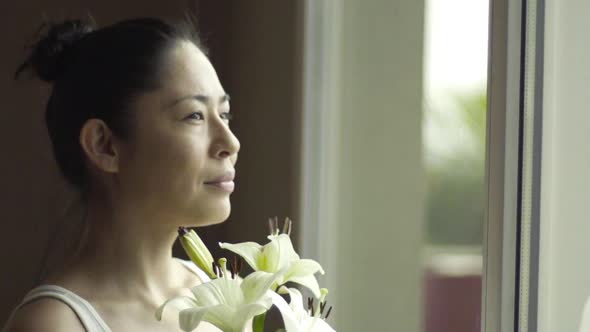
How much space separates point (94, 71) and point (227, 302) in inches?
23.4

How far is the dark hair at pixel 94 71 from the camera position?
4.42 feet

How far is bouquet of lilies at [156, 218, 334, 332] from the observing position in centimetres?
91

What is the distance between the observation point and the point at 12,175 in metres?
2.89

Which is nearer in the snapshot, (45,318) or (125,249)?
(45,318)

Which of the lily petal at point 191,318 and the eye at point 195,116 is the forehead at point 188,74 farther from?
the lily petal at point 191,318

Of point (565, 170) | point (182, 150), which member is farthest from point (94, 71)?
point (565, 170)

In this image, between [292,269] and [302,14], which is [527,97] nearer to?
[292,269]

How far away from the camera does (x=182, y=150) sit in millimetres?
1294

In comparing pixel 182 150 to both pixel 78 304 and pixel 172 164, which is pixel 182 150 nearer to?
pixel 172 164

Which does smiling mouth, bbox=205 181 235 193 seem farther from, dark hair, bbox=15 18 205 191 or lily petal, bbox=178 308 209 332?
lily petal, bbox=178 308 209 332

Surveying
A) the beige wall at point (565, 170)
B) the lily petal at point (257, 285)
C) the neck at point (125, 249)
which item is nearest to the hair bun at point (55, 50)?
the neck at point (125, 249)

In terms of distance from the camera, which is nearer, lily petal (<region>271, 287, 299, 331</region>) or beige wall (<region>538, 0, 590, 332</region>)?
→ lily petal (<region>271, 287, 299, 331</region>)

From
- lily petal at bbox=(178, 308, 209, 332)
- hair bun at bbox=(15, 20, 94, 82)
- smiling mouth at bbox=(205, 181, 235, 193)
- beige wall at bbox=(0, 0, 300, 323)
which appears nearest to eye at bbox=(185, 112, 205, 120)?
smiling mouth at bbox=(205, 181, 235, 193)

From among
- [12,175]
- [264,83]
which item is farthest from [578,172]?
[12,175]
